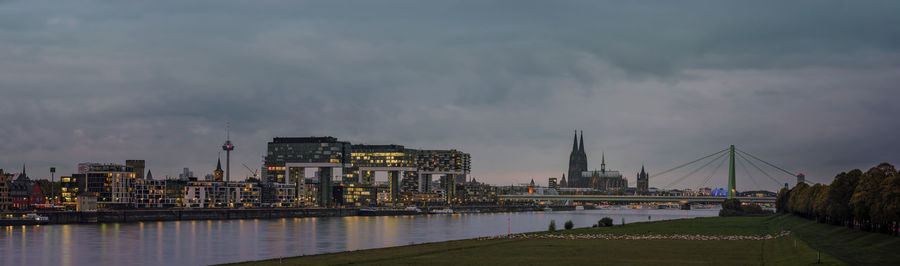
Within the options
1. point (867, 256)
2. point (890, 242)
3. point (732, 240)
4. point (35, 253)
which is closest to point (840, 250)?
point (890, 242)

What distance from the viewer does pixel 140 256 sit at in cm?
7756

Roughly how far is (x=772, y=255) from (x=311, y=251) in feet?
141

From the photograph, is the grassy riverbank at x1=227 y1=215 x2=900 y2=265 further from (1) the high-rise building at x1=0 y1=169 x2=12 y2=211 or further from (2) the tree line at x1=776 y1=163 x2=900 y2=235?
(1) the high-rise building at x1=0 y1=169 x2=12 y2=211

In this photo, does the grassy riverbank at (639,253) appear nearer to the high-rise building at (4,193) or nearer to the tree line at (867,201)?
the tree line at (867,201)

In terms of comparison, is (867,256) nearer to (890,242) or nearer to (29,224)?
(890,242)

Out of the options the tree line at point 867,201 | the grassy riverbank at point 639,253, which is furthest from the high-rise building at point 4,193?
the tree line at point 867,201

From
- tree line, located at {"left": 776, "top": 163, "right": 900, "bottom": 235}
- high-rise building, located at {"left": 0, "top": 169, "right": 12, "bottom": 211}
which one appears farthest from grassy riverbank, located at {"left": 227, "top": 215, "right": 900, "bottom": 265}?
high-rise building, located at {"left": 0, "top": 169, "right": 12, "bottom": 211}

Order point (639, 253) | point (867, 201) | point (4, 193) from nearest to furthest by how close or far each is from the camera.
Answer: point (639, 253) → point (867, 201) → point (4, 193)

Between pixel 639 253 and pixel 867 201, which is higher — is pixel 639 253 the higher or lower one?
the lower one

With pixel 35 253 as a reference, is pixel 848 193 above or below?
above

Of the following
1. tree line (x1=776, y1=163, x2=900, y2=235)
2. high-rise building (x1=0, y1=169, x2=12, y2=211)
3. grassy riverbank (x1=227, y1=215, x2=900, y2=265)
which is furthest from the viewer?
high-rise building (x1=0, y1=169, x2=12, y2=211)

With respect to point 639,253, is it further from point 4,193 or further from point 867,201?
point 4,193

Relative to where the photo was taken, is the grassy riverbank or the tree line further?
the tree line

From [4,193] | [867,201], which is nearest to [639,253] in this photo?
[867,201]
